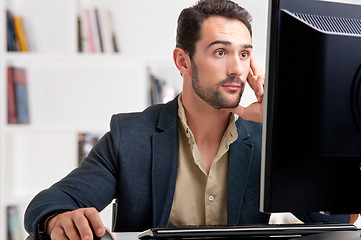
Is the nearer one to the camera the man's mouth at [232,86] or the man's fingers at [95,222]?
the man's fingers at [95,222]

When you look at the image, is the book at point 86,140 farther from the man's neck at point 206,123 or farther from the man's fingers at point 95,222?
the man's fingers at point 95,222

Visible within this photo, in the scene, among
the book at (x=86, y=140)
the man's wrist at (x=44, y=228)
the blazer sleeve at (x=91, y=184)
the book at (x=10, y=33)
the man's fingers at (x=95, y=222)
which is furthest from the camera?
the book at (x=86, y=140)

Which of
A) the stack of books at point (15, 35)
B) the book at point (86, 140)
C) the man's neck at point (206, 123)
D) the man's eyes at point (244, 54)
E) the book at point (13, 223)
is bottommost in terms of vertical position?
the book at point (13, 223)

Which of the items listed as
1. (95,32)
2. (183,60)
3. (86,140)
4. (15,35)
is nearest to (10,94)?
(15,35)

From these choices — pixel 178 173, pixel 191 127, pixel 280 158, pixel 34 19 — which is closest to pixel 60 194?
pixel 178 173

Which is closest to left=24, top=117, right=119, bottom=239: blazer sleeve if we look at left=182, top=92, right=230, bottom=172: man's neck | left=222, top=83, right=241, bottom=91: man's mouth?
left=182, top=92, right=230, bottom=172: man's neck

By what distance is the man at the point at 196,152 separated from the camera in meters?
1.33

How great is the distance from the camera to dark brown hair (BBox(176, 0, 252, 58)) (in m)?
1.51

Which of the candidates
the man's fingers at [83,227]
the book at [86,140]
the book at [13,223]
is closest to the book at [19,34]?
the book at [86,140]

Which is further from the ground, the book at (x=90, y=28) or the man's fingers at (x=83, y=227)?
the book at (x=90, y=28)

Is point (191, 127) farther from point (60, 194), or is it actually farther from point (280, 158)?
point (280, 158)

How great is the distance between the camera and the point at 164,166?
4.44 feet

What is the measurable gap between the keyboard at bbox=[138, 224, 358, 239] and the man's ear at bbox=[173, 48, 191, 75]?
0.83 metres

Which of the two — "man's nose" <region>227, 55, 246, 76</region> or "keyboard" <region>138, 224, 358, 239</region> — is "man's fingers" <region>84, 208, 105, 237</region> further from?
"man's nose" <region>227, 55, 246, 76</region>
